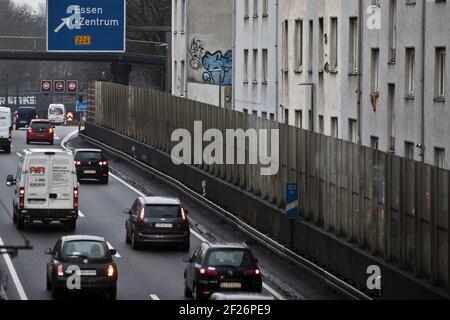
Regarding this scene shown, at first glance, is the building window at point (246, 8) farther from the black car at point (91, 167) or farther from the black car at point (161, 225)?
the black car at point (161, 225)

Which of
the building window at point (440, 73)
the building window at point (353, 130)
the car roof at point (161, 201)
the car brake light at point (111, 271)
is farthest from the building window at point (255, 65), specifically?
the car brake light at point (111, 271)

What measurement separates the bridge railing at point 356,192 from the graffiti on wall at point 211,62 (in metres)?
24.1

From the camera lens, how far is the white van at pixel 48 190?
4766 centimetres

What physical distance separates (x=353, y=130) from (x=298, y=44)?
10.1 meters

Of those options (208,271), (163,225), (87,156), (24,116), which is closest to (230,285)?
(208,271)

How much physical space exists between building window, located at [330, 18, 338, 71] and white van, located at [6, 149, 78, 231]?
45.6 ft

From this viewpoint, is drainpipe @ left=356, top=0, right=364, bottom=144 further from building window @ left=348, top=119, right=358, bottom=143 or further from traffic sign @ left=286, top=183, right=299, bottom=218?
traffic sign @ left=286, top=183, right=299, bottom=218

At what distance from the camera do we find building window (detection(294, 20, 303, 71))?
6369 centimetres

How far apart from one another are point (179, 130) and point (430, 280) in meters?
36.1

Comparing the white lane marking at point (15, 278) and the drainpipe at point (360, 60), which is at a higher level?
the drainpipe at point (360, 60)

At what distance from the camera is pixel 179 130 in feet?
217

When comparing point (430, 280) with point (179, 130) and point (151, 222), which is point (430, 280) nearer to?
point (151, 222)

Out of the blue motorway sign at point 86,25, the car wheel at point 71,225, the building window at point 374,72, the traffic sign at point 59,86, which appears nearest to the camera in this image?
the car wheel at point 71,225
